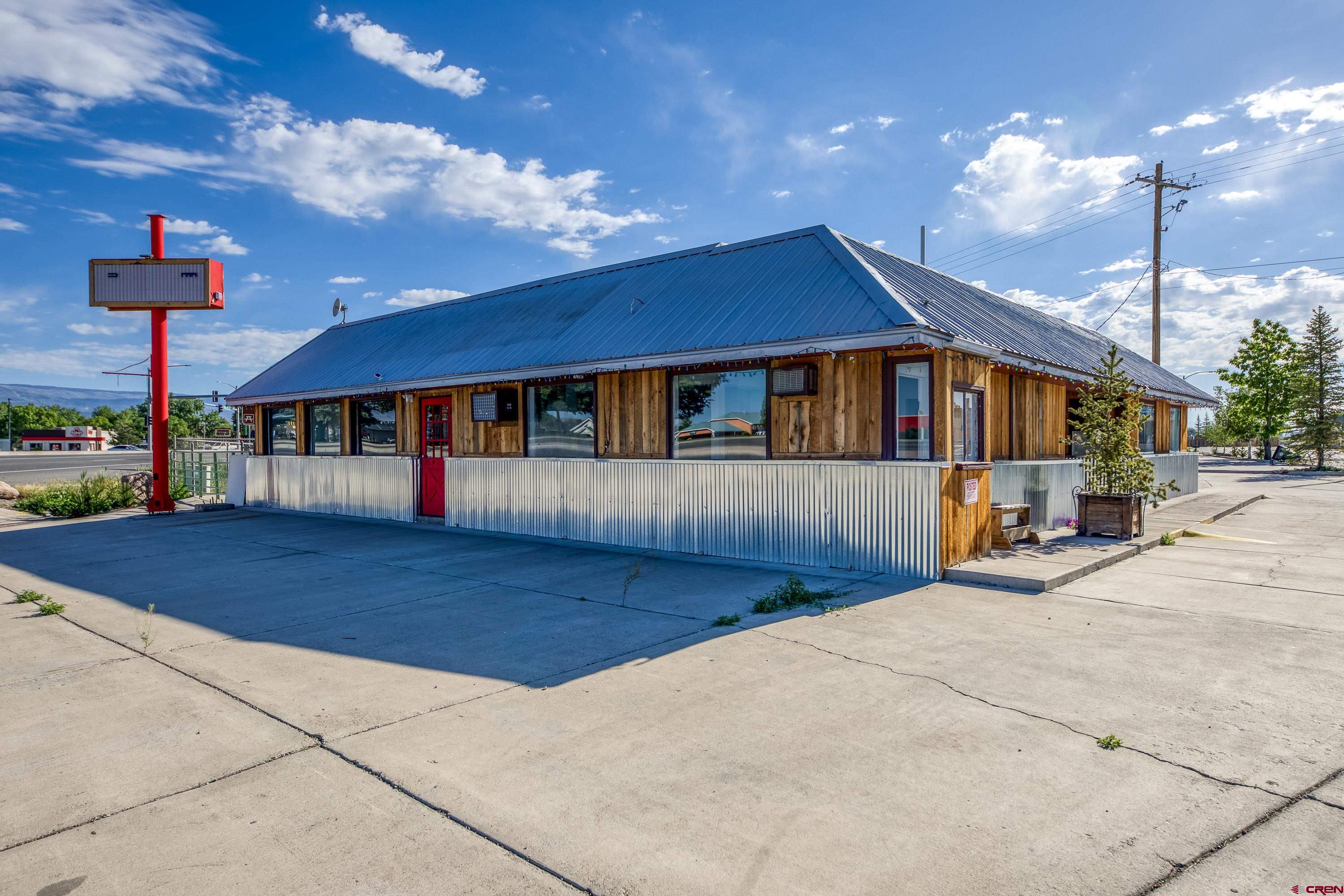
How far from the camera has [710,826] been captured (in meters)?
3.36

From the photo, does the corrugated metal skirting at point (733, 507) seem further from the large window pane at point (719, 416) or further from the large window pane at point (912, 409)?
the large window pane at point (912, 409)

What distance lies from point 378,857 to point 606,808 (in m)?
1.00

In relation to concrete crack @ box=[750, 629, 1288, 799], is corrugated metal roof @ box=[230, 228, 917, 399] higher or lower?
higher

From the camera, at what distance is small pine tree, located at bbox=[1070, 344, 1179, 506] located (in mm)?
11656

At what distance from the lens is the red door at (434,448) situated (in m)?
15.7

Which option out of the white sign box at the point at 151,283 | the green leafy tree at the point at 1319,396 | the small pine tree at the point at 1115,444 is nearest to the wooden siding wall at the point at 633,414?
the small pine tree at the point at 1115,444

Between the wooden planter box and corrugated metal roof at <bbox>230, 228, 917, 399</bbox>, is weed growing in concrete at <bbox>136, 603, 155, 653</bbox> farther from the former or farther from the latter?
the wooden planter box

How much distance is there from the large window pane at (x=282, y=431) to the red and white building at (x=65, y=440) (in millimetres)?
116156

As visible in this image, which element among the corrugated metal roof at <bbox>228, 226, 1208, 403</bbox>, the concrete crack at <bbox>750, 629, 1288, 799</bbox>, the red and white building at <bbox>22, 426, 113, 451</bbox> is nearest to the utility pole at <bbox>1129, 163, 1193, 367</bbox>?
the corrugated metal roof at <bbox>228, 226, 1208, 403</bbox>

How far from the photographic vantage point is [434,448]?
16.1m

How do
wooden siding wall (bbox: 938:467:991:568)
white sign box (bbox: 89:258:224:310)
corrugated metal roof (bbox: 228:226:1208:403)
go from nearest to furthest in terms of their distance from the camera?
wooden siding wall (bbox: 938:467:991:568) < corrugated metal roof (bbox: 228:226:1208:403) < white sign box (bbox: 89:258:224:310)

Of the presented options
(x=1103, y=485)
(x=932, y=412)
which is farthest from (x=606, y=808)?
(x=1103, y=485)

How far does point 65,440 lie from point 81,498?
12197 cm

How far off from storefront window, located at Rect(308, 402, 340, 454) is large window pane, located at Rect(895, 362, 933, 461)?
14.0 meters
